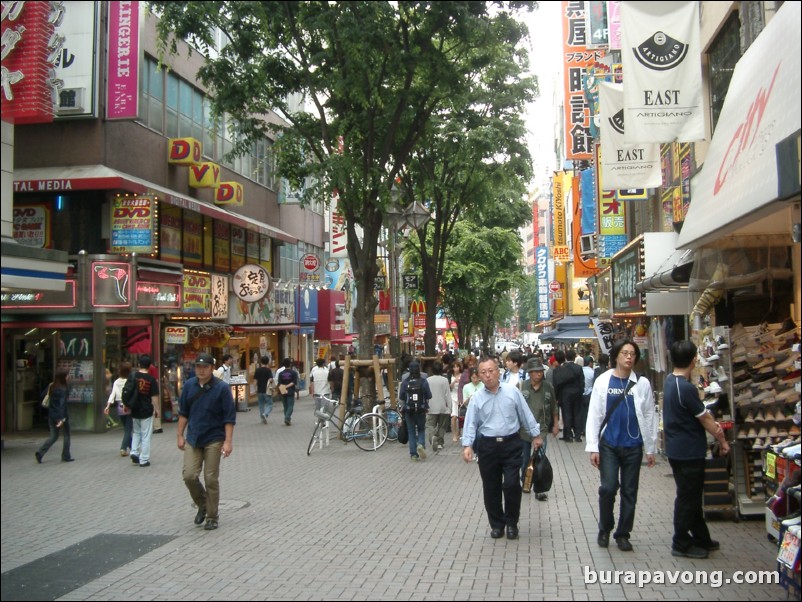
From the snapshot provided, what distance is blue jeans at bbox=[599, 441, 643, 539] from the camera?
7.33m

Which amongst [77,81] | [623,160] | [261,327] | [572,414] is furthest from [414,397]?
[261,327]

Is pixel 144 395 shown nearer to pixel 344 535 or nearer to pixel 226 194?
pixel 344 535

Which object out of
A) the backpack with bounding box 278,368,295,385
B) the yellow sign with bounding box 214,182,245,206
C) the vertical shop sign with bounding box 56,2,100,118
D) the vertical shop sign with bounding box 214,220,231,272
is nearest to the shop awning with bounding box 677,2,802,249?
the vertical shop sign with bounding box 56,2,100,118

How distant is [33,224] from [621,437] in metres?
15.9

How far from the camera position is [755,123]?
7676 mm

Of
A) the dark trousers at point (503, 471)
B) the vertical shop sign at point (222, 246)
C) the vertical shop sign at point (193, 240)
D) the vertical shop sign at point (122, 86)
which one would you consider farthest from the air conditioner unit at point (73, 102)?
the dark trousers at point (503, 471)

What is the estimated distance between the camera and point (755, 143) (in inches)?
295

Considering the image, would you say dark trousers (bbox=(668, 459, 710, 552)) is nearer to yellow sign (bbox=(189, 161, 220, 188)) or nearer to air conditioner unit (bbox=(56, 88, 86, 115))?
air conditioner unit (bbox=(56, 88, 86, 115))

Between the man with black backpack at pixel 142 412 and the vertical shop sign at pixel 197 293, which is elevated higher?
the vertical shop sign at pixel 197 293

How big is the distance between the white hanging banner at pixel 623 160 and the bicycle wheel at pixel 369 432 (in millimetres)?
6134

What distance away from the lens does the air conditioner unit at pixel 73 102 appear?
58.3 ft

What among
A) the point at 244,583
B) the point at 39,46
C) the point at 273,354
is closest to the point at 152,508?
the point at 244,583

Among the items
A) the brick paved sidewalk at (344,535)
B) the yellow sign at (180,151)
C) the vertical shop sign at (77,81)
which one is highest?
the vertical shop sign at (77,81)

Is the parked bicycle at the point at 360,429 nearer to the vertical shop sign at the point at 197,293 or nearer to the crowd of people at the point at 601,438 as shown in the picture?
the crowd of people at the point at 601,438
